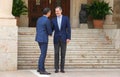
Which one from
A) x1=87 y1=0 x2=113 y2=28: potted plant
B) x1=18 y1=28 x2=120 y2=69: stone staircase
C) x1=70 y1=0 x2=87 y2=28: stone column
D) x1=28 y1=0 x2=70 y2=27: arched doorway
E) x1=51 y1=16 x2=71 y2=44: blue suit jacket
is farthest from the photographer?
x1=28 y1=0 x2=70 y2=27: arched doorway

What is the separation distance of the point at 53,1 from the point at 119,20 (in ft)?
10.4

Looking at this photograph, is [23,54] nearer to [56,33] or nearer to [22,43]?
[22,43]

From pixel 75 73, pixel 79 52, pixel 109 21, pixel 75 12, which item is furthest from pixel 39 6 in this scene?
pixel 75 73

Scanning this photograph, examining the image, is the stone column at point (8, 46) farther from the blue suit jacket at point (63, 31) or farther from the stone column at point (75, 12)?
the stone column at point (75, 12)

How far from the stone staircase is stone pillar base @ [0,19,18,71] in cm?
69

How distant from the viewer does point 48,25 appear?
11945 millimetres

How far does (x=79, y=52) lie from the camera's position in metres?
14.6

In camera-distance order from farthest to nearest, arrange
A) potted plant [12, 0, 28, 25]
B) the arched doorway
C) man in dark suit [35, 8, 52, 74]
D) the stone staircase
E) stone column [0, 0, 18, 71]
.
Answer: the arched doorway, potted plant [12, 0, 28, 25], the stone staircase, stone column [0, 0, 18, 71], man in dark suit [35, 8, 52, 74]

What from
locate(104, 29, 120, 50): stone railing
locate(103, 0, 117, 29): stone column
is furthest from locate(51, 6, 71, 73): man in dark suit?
locate(103, 0, 117, 29): stone column

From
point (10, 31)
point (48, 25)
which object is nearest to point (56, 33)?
point (48, 25)

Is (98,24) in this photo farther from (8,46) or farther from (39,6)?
(8,46)

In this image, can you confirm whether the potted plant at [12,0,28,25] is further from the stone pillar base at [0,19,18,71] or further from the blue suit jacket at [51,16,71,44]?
the blue suit jacket at [51,16,71,44]

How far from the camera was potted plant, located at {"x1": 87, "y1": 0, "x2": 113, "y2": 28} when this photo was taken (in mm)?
18234

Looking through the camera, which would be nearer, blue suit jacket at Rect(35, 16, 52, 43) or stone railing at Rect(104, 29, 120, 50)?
blue suit jacket at Rect(35, 16, 52, 43)
